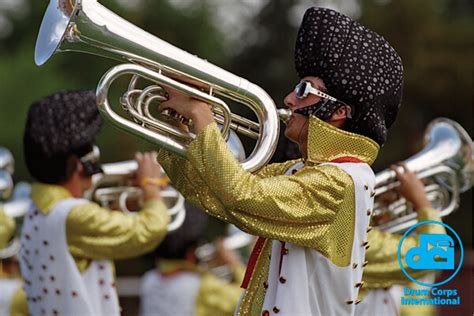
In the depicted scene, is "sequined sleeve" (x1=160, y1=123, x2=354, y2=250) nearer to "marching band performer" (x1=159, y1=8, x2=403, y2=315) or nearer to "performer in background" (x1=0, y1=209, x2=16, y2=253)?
"marching band performer" (x1=159, y1=8, x2=403, y2=315)

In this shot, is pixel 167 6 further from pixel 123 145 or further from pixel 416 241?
pixel 416 241

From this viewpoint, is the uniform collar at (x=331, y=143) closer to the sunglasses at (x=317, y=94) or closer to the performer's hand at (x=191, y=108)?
the sunglasses at (x=317, y=94)

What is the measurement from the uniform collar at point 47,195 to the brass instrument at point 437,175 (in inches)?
64.4

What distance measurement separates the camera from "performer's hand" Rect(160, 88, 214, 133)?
3.90 m

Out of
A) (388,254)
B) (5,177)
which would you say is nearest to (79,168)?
(388,254)

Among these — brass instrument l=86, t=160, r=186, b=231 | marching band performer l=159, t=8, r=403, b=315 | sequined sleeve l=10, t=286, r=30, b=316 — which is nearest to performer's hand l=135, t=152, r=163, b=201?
brass instrument l=86, t=160, r=186, b=231

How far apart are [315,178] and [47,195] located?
7.79 ft

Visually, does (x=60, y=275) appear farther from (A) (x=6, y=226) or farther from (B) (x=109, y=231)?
(A) (x=6, y=226)

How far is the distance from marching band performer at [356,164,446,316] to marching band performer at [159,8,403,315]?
1.48 metres

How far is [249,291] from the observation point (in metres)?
4.16

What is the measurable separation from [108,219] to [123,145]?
1042cm

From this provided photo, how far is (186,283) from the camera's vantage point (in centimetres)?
851

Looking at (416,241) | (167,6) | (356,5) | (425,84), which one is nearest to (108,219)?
(416,241)

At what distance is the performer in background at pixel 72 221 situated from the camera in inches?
226
